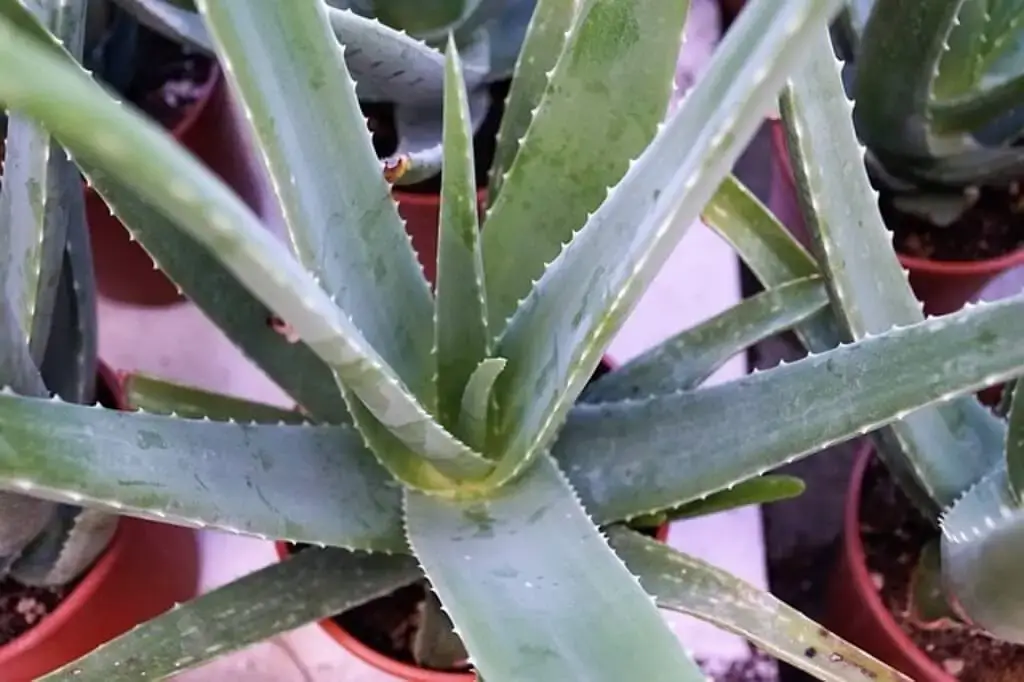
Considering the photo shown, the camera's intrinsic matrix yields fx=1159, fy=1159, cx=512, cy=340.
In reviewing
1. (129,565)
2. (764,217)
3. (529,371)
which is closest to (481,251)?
(529,371)

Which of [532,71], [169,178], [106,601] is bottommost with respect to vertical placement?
[169,178]

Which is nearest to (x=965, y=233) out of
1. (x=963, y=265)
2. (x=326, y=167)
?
(x=963, y=265)

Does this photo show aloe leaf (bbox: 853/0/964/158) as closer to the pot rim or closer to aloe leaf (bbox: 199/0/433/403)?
the pot rim

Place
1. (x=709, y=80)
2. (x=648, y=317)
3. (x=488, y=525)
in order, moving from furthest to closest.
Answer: (x=648, y=317), (x=488, y=525), (x=709, y=80)

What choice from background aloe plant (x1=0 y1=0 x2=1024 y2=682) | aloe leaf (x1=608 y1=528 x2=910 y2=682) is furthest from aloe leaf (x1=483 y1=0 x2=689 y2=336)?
aloe leaf (x1=608 y1=528 x2=910 y2=682)

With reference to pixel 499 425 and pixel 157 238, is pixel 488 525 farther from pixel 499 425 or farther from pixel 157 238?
pixel 157 238

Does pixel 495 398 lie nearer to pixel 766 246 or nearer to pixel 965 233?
pixel 766 246
